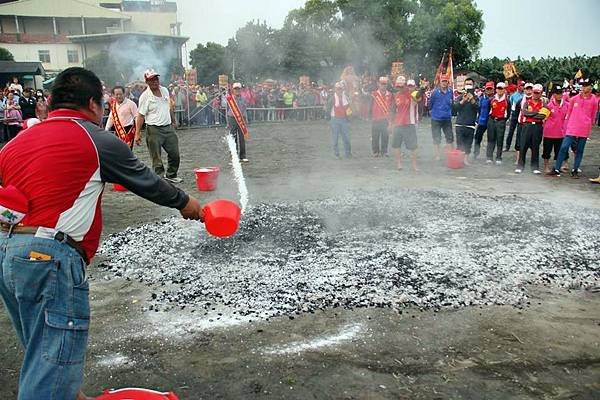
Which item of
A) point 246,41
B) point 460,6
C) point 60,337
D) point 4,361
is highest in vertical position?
point 460,6

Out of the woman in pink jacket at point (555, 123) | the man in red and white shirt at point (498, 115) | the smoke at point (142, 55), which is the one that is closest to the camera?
the woman in pink jacket at point (555, 123)

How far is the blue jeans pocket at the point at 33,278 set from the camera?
2.16 meters

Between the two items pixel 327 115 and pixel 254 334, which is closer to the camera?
pixel 254 334

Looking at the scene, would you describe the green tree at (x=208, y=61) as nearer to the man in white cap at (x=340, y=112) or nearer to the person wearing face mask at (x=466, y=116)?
the man in white cap at (x=340, y=112)

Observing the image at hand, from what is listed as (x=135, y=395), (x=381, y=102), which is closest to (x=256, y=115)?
(x=381, y=102)

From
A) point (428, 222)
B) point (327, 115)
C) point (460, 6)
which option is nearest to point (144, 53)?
point (327, 115)

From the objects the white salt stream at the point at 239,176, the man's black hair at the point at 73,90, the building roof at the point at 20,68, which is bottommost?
the white salt stream at the point at 239,176

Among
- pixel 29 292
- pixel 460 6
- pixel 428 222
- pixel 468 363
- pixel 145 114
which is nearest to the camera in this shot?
pixel 29 292

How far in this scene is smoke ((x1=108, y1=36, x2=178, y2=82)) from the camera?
1310 inches

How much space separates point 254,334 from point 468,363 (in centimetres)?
163

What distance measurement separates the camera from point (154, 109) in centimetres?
906

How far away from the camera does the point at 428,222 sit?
6.49m

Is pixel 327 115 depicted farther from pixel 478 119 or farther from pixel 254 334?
pixel 254 334

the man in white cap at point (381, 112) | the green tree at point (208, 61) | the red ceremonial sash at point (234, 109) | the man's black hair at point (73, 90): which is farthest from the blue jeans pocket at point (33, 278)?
the green tree at point (208, 61)
